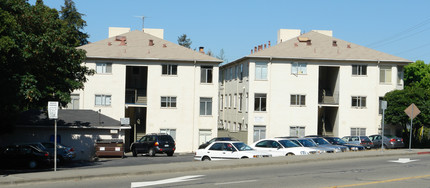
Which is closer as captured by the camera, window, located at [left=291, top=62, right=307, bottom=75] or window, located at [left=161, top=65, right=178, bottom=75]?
window, located at [left=161, top=65, right=178, bottom=75]

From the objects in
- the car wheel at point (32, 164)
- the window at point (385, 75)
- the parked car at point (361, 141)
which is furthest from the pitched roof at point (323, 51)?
the car wheel at point (32, 164)

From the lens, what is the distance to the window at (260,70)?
5009cm

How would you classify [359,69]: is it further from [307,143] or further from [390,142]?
[307,143]

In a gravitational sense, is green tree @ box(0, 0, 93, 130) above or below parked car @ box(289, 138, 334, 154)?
above

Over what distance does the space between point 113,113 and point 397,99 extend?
2544 centimetres

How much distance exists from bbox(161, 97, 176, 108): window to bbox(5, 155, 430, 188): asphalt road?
27858mm

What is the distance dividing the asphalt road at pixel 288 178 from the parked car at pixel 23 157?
12105 mm

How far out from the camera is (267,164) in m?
21.7

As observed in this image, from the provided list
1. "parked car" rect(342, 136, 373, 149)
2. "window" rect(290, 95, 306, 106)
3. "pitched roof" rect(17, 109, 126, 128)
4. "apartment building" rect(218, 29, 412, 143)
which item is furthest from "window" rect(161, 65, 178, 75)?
"parked car" rect(342, 136, 373, 149)

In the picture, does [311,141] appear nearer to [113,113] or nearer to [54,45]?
[54,45]

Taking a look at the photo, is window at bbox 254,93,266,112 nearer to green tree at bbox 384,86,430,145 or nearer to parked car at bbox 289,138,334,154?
green tree at bbox 384,86,430,145

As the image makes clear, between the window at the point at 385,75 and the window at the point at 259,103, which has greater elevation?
the window at the point at 385,75

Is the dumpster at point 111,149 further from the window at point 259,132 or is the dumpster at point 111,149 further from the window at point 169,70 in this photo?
the window at point 259,132

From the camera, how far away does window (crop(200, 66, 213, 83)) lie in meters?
48.8
